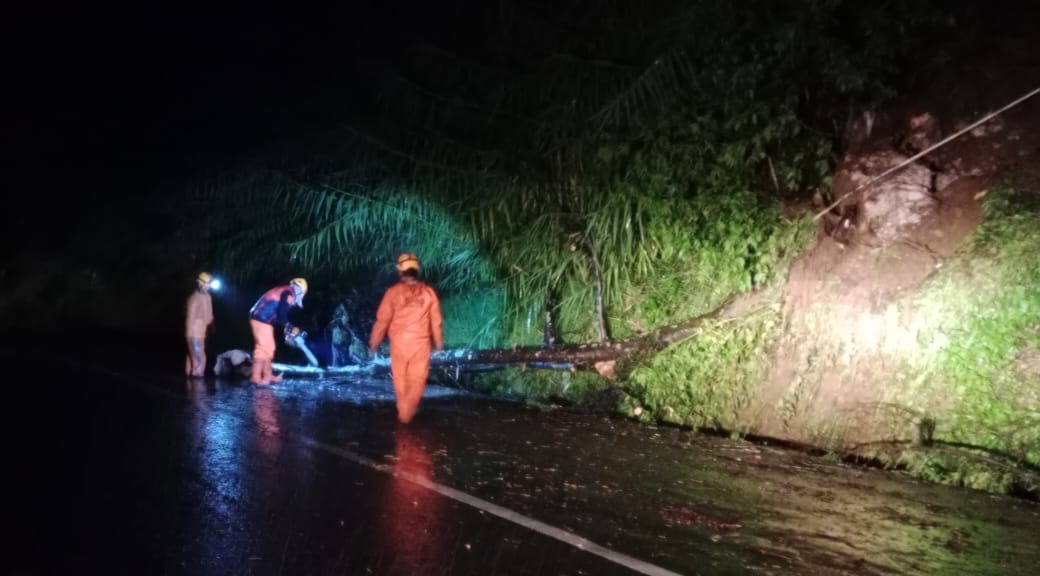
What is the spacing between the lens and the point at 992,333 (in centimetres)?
739

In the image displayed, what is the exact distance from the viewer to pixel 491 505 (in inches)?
238

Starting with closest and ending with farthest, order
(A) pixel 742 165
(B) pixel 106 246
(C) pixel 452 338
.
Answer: (A) pixel 742 165
(C) pixel 452 338
(B) pixel 106 246

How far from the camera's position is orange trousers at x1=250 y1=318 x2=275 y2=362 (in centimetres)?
1252

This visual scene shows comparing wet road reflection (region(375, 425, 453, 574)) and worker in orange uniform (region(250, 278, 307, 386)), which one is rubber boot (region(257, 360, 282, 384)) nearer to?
worker in orange uniform (region(250, 278, 307, 386))

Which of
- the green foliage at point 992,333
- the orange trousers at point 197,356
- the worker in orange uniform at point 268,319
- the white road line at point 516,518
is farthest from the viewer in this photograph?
the orange trousers at point 197,356

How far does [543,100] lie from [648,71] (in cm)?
187

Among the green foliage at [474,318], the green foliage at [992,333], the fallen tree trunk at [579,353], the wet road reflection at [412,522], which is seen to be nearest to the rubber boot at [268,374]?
the fallen tree trunk at [579,353]

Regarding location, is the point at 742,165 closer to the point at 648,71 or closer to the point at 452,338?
the point at 648,71

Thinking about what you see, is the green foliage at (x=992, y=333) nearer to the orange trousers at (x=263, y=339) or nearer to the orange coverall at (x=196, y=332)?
the orange trousers at (x=263, y=339)

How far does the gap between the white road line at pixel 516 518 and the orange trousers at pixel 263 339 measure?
5.07 meters

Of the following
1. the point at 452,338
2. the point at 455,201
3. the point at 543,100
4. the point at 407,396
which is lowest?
the point at 407,396

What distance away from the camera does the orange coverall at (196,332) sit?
13.4m

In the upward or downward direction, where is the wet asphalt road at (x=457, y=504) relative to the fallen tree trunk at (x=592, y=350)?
downward

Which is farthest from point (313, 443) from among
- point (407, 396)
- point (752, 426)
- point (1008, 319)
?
point (1008, 319)
